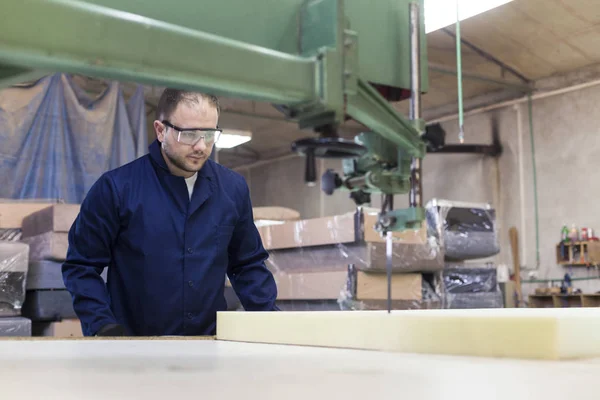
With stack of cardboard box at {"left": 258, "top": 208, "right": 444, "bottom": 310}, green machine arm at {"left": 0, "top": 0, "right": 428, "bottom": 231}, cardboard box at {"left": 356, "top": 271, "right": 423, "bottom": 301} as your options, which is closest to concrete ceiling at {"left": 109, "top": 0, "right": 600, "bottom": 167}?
stack of cardboard box at {"left": 258, "top": 208, "right": 444, "bottom": 310}

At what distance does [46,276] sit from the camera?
3.89 m

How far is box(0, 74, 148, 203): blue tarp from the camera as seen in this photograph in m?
5.38

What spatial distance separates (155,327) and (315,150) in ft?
3.51

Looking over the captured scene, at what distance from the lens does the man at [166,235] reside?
201 cm

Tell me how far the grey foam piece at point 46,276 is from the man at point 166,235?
1.92m

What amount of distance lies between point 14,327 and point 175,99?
6.88 feet

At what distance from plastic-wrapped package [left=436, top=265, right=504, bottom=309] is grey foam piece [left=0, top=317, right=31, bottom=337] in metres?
2.73

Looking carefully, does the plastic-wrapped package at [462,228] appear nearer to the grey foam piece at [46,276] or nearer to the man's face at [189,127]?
the grey foam piece at [46,276]

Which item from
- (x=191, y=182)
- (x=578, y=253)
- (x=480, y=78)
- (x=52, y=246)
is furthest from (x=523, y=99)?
(x=191, y=182)

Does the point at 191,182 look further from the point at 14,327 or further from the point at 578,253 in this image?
the point at 578,253

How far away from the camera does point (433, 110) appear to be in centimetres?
927

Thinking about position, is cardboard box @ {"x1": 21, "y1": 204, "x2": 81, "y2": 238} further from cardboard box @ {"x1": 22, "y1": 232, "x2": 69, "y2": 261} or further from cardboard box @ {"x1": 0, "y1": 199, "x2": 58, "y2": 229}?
cardboard box @ {"x1": 0, "y1": 199, "x2": 58, "y2": 229}

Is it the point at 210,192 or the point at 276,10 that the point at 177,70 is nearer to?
the point at 276,10

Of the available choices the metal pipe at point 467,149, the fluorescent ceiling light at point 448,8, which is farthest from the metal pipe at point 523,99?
the fluorescent ceiling light at point 448,8
